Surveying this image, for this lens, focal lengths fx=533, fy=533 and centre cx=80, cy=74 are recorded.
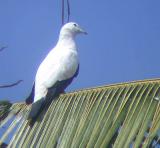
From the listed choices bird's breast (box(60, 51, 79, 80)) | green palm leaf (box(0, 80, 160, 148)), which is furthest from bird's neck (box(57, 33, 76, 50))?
green palm leaf (box(0, 80, 160, 148))

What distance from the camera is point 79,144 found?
3104 millimetres

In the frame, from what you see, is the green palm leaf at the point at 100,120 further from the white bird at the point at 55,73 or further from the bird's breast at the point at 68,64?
the bird's breast at the point at 68,64

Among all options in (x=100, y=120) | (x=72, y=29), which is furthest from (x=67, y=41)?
(x=100, y=120)

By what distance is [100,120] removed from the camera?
125 inches

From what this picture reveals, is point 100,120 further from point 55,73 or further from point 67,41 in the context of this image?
point 67,41

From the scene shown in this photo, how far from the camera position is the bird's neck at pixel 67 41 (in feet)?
19.8

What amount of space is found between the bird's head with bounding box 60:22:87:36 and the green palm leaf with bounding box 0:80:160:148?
Answer: 264cm

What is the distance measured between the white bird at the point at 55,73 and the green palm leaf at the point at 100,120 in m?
0.39

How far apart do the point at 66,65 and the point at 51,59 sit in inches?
6.2

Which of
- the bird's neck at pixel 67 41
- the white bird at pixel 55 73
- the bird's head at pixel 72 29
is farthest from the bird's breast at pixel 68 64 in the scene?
the bird's head at pixel 72 29

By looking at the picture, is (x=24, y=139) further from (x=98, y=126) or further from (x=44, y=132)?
(x=98, y=126)

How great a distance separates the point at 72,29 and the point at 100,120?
3.64 meters

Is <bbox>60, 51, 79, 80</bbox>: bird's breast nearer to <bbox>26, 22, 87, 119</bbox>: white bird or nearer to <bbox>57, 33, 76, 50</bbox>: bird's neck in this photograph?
<bbox>26, 22, 87, 119</bbox>: white bird

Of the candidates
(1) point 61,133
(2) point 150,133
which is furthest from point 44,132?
(2) point 150,133
